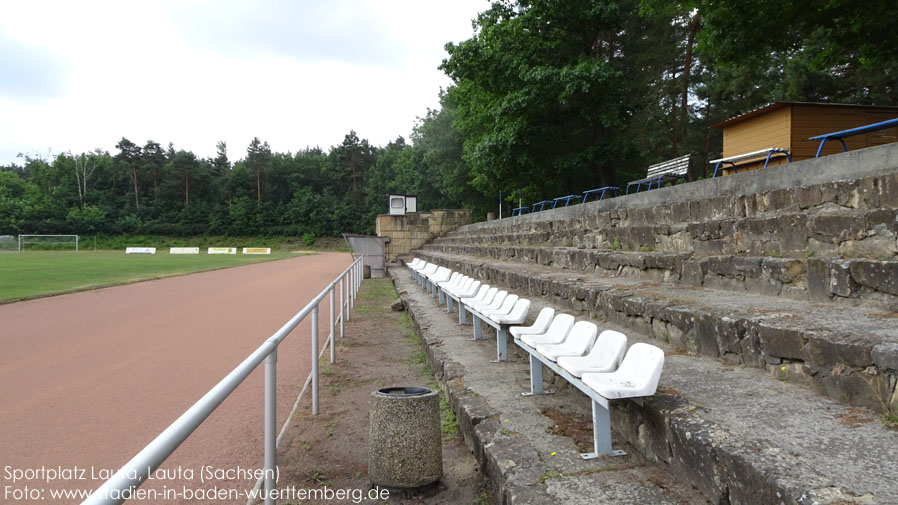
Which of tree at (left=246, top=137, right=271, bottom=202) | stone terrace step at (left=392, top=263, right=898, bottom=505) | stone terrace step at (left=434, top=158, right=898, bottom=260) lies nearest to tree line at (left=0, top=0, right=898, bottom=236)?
stone terrace step at (left=434, top=158, right=898, bottom=260)

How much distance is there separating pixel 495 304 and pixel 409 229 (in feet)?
69.6

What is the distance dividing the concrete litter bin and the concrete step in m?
0.32

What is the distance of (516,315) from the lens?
4934 mm

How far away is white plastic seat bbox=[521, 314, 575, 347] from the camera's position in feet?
13.1

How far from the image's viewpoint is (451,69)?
725 inches

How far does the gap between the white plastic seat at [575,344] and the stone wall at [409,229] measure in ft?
74.7

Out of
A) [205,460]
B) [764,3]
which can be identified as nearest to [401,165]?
[764,3]

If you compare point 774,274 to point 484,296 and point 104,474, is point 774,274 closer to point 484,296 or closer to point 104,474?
point 484,296

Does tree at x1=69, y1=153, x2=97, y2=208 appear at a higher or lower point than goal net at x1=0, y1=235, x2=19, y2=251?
higher

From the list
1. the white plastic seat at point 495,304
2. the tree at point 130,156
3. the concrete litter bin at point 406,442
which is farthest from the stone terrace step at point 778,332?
the tree at point 130,156

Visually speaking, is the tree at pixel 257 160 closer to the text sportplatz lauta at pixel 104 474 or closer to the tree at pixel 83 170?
the tree at pixel 83 170

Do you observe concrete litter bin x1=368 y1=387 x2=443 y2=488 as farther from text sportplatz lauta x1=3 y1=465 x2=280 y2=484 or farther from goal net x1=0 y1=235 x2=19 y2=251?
goal net x1=0 y1=235 x2=19 y2=251

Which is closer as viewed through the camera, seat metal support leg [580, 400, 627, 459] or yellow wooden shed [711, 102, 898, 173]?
seat metal support leg [580, 400, 627, 459]

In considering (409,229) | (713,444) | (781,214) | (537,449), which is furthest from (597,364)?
(409,229)
